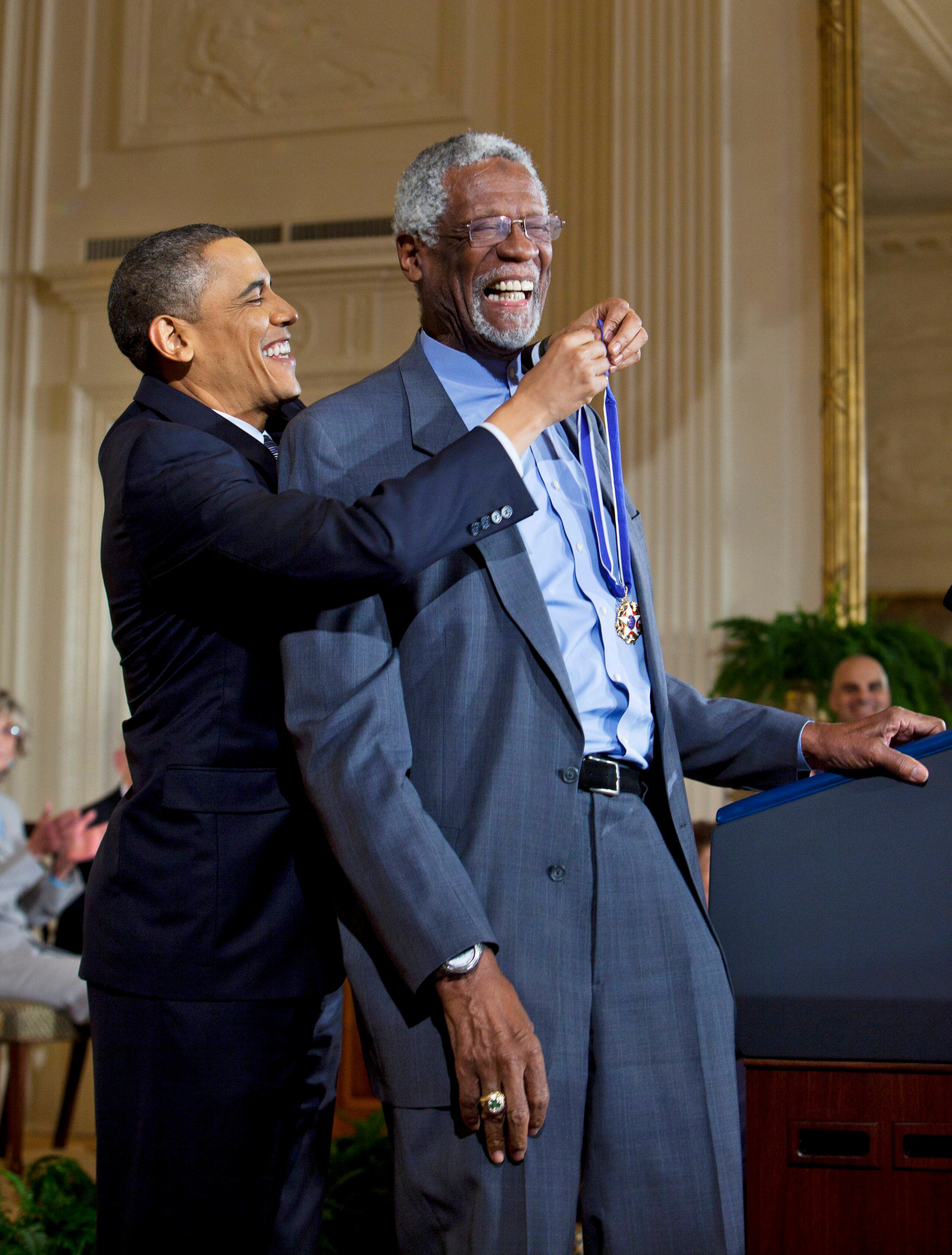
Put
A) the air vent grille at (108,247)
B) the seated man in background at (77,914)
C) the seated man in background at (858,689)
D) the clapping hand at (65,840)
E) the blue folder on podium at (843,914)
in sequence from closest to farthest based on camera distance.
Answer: the blue folder on podium at (843,914) → the clapping hand at (65,840) → the seated man in background at (858,689) → the seated man in background at (77,914) → the air vent grille at (108,247)

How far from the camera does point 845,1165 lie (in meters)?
1.38

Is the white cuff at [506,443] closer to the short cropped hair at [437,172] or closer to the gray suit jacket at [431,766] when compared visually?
the gray suit jacket at [431,766]

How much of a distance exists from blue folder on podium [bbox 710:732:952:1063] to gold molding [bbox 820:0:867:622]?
369 centimetres

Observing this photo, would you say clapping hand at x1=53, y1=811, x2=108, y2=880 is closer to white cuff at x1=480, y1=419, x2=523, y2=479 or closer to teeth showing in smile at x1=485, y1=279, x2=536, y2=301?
teeth showing in smile at x1=485, y1=279, x2=536, y2=301

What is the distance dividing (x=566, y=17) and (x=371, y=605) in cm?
503

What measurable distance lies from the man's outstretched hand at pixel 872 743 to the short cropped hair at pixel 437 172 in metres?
0.73

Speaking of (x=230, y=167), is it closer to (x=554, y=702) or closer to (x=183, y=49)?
(x=183, y=49)

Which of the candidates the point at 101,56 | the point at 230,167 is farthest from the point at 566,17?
the point at 101,56

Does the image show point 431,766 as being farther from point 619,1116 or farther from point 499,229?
point 499,229

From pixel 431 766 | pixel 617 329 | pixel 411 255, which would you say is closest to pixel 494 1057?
pixel 431 766

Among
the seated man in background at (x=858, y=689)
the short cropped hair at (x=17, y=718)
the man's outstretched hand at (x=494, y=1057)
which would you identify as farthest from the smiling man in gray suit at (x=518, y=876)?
the short cropped hair at (x=17, y=718)

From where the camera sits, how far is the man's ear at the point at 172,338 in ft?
5.80

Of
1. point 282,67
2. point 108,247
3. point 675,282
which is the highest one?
point 282,67

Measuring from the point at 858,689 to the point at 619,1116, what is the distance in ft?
11.1
